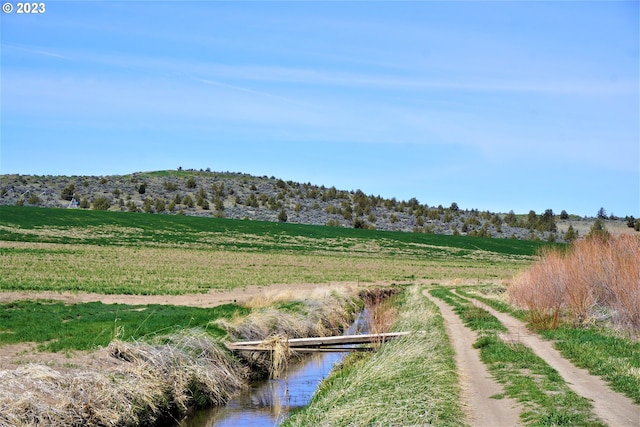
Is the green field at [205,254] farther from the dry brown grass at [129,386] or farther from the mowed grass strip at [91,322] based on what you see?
the dry brown grass at [129,386]

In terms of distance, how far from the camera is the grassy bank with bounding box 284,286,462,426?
13.7m

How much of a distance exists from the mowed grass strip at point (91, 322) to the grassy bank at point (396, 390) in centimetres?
642

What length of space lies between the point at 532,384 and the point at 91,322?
55.6 feet

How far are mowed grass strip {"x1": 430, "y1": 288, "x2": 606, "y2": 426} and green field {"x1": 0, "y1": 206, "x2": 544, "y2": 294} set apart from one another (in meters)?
23.3

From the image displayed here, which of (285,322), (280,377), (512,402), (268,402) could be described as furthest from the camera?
(285,322)

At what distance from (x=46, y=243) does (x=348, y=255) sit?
33.2 m

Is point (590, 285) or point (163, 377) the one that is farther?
point (590, 285)

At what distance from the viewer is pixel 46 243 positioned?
64.8m

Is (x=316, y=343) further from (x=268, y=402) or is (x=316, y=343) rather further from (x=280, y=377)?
(x=268, y=402)

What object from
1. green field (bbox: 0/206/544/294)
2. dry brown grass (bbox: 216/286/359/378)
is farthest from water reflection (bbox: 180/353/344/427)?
green field (bbox: 0/206/544/294)

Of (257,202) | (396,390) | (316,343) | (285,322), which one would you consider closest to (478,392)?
(396,390)

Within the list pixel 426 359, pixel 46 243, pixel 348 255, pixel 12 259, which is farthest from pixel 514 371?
pixel 348 255

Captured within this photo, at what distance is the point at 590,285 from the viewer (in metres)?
26.8

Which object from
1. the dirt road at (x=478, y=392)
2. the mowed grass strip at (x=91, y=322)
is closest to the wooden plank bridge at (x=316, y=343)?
the mowed grass strip at (x=91, y=322)
